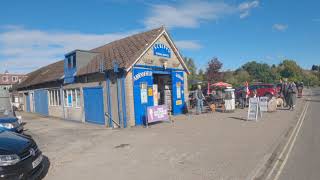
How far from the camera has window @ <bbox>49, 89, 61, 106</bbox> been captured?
22.7 m

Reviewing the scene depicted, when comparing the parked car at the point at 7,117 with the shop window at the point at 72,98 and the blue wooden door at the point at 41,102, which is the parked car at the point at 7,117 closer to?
the shop window at the point at 72,98

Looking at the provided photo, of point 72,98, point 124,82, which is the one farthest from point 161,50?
point 72,98

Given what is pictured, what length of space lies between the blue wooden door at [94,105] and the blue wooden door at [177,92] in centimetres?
478

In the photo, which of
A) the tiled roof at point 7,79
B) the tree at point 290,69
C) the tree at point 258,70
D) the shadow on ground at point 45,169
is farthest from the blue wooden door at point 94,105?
the tree at point 290,69

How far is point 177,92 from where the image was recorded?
1909 centimetres

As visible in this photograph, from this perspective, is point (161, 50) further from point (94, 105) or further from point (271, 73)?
point (271, 73)

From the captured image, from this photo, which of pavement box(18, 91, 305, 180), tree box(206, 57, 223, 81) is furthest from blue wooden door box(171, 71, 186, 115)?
tree box(206, 57, 223, 81)

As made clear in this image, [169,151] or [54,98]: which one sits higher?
[54,98]

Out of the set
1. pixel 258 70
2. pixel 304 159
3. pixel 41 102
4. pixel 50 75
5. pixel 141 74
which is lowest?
pixel 304 159

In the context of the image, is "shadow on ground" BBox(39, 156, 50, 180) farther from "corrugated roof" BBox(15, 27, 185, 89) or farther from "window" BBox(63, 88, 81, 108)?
"window" BBox(63, 88, 81, 108)

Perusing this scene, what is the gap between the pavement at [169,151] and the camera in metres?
6.86

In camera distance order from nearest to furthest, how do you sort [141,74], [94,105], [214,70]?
[141,74] < [94,105] < [214,70]

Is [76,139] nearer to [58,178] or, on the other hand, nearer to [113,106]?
[113,106]

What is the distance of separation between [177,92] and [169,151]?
34.1 feet
